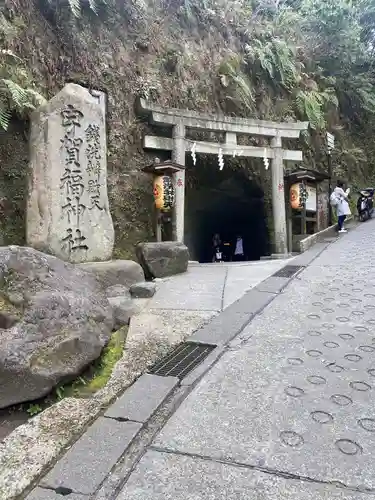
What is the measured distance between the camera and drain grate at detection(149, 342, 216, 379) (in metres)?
3.16

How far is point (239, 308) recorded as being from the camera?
4.96 metres

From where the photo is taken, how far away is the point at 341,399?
2.70m

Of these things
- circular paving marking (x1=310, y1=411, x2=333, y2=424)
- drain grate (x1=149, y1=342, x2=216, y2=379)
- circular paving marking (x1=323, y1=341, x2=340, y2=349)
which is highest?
drain grate (x1=149, y1=342, x2=216, y2=379)

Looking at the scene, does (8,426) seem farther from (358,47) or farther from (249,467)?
(358,47)

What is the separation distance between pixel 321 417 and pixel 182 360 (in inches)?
53.3

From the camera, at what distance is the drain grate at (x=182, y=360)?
3158 mm

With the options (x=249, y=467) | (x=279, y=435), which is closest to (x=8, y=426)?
(x=249, y=467)

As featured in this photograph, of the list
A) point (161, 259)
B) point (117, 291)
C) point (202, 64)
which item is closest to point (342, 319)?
point (117, 291)

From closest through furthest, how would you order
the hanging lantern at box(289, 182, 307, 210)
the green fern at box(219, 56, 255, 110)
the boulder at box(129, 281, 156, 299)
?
the boulder at box(129, 281, 156, 299) → the hanging lantern at box(289, 182, 307, 210) → the green fern at box(219, 56, 255, 110)

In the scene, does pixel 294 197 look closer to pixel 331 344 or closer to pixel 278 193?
pixel 278 193

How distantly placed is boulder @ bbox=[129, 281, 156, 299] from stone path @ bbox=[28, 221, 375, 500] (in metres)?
1.77

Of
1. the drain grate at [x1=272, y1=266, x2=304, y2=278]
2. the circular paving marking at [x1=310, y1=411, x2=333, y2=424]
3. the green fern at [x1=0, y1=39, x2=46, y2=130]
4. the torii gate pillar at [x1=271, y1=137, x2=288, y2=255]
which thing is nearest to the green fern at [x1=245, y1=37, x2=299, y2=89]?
the torii gate pillar at [x1=271, y1=137, x2=288, y2=255]

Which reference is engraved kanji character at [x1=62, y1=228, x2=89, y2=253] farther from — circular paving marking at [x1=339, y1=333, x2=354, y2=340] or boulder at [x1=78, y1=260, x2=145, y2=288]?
circular paving marking at [x1=339, y1=333, x2=354, y2=340]

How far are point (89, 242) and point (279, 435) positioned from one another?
4421 millimetres
